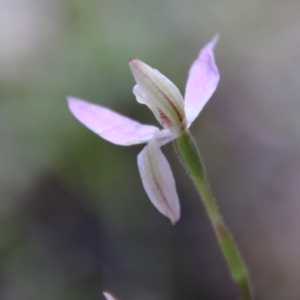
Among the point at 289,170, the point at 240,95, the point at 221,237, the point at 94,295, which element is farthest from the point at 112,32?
the point at 221,237

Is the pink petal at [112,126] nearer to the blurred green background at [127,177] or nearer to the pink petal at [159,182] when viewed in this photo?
the pink petal at [159,182]

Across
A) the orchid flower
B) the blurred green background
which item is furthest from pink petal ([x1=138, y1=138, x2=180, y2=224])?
the blurred green background

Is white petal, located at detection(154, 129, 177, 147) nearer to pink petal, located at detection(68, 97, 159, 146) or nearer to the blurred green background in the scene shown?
pink petal, located at detection(68, 97, 159, 146)

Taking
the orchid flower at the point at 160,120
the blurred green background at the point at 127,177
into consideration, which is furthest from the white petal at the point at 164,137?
the blurred green background at the point at 127,177

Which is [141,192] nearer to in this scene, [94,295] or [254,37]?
[94,295]

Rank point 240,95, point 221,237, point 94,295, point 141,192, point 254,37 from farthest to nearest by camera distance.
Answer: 1. point 254,37
2. point 240,95
3. point 141,192
4. point 94,295
5. point 221,237

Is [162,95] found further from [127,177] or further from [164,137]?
[127,177]

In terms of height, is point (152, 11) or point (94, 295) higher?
point (152, 11)

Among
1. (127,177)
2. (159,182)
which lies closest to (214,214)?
(159,182)
